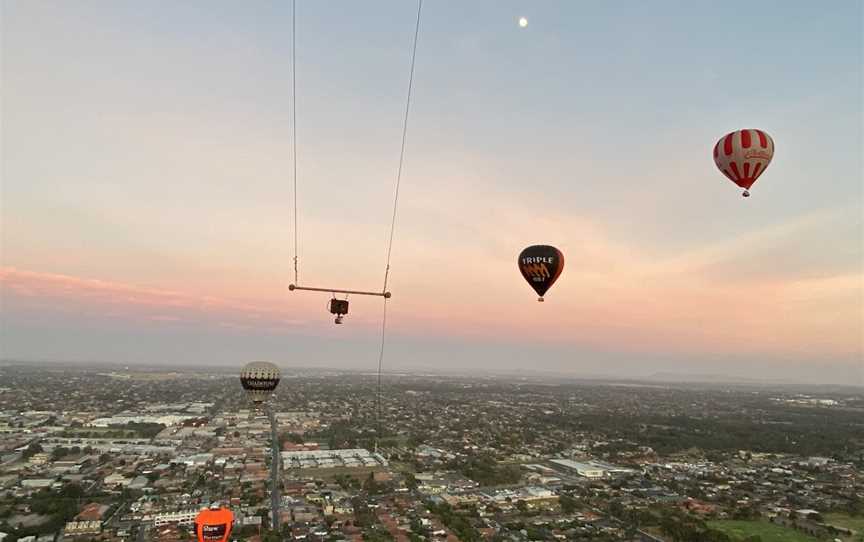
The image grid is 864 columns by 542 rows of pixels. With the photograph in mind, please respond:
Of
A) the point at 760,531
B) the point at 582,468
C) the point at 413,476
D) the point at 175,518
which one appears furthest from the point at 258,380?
the point at 582,468

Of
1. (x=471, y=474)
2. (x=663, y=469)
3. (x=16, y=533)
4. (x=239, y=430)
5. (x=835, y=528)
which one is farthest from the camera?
→ (x=239, y=430)

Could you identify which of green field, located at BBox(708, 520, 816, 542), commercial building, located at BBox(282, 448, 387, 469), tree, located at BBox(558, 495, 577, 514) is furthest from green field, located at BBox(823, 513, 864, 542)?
commercial building, located at BBox(282, 448, 387, 469)

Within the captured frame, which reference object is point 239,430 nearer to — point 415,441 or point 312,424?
point 312,424

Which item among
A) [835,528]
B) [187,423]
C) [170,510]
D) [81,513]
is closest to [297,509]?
[170,510]

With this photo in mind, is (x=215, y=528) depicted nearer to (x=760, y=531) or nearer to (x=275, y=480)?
(x=275, y=480)

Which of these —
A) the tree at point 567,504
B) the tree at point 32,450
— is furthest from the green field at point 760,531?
the tree at point 32,450

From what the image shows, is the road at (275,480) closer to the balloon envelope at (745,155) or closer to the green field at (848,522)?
the balloon envelope at (745,155)
